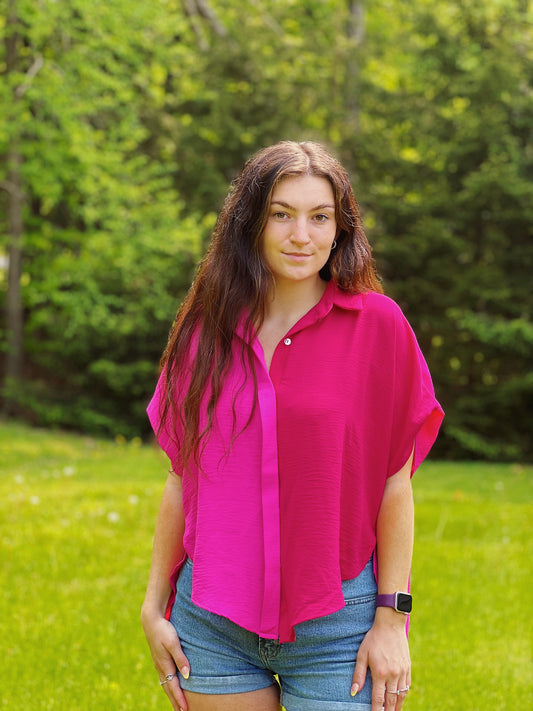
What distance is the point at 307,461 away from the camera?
6.48ft

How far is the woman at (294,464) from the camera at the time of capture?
6.40ft

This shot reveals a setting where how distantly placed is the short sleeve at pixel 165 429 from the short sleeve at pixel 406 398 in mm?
526

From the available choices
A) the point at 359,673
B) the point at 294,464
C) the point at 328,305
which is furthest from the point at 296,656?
the point at 328,305

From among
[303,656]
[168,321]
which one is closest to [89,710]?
[303,656]

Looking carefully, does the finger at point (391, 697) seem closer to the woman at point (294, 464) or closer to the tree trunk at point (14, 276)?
the woman at point (294, 464)

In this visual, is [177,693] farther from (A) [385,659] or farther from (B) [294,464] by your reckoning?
(B) [294,464]

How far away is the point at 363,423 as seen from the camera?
6.57ft

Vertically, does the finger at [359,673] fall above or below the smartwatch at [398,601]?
below

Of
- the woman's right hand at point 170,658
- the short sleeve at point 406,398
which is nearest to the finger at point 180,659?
the woman's right hand at point 170,658

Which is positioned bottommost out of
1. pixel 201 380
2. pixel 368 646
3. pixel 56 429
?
pixel 56 429

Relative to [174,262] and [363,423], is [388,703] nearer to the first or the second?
[363,423]

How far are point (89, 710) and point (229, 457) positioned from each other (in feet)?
7.83

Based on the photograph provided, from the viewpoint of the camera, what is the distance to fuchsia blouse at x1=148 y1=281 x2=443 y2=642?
1960 millimetres

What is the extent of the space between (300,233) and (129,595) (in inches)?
156
